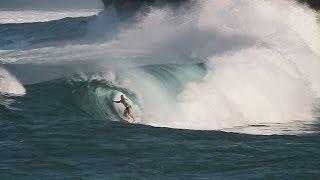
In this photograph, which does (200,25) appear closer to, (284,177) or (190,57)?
(190,57)

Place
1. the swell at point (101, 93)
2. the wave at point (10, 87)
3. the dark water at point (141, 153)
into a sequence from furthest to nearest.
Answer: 1. the wave at point (10, 87)
2. the swell at point (101, 93)
3. the dark water at point (141, 153)

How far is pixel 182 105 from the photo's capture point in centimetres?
1956

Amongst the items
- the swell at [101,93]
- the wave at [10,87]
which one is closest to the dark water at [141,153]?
the swell at [101,93]

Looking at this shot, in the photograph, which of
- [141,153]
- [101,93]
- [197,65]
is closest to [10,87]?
[101,93]

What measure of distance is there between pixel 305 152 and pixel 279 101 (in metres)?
6.97

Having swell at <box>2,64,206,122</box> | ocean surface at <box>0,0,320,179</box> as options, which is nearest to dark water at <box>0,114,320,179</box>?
ocean surface at <box>0,0,320,179</box>

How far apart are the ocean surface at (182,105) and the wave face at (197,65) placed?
55 millimetres

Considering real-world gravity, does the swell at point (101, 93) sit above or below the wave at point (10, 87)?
above

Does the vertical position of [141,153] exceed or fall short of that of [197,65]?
it exceeds it

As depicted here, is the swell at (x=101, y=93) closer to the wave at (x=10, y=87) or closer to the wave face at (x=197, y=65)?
the wave face at (x=197, y=65)

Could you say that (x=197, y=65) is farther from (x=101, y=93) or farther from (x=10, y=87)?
(x=10, y=87)

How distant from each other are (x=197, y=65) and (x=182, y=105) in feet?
17.5

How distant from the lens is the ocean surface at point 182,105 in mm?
13438

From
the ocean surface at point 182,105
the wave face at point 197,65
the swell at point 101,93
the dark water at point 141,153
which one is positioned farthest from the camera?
the wave face at point 197,65
